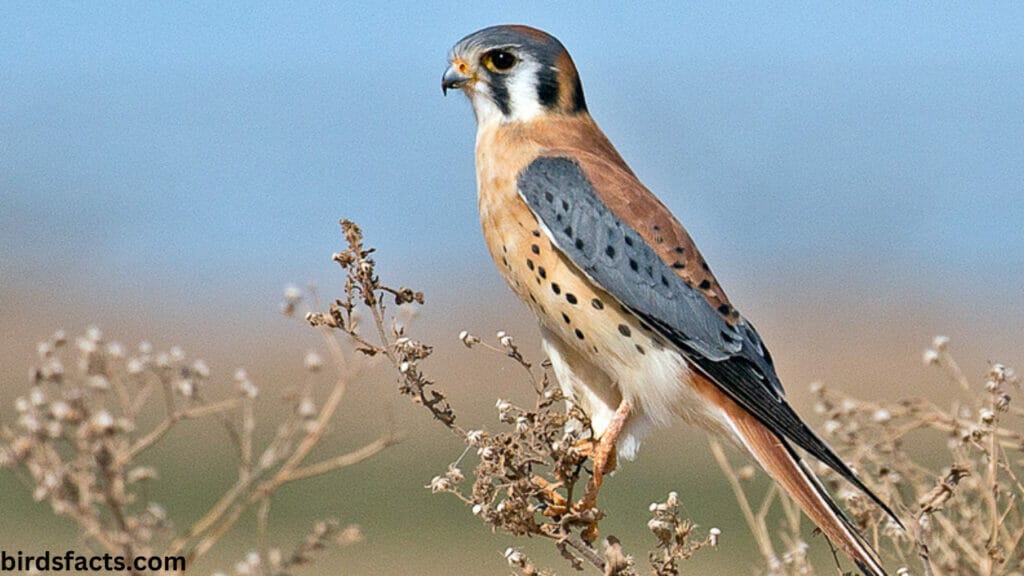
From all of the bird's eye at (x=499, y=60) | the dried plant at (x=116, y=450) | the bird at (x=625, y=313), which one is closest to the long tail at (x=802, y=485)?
the bird at (x=625, y=313)

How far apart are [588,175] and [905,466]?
37.8 inches

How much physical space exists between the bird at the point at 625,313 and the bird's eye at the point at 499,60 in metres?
0.23

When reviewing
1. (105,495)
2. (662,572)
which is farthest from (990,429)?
(105,495)

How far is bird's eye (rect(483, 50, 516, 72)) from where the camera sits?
3484 millimetres

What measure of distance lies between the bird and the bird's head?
0.52 ft

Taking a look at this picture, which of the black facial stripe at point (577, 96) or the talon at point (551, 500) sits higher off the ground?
the black facial stripe at point (577, 96)

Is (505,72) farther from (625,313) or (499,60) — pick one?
(625,313)

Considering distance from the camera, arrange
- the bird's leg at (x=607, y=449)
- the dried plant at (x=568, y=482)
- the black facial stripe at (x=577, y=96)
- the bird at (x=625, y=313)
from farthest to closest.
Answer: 1. the black facial stripe at (x=577, y=96)
2. the bird at (x=625, y=313)
3. the bird's leg at (x=607, y=449)
4. the dried plant at (x=568, y=482)

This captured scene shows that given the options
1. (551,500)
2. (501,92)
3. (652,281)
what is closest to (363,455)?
(551,500)

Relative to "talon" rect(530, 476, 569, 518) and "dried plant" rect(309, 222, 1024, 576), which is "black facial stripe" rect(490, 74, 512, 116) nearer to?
"dried plant" rect(309, 222, 1024, 576)

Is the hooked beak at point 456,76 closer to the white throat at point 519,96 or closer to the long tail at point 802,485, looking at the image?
the white throat at point 519,96

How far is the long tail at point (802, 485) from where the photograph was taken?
272 cm

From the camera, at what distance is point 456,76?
3.50 metres

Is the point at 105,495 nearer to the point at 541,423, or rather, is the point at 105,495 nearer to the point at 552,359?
the point at 541,423
